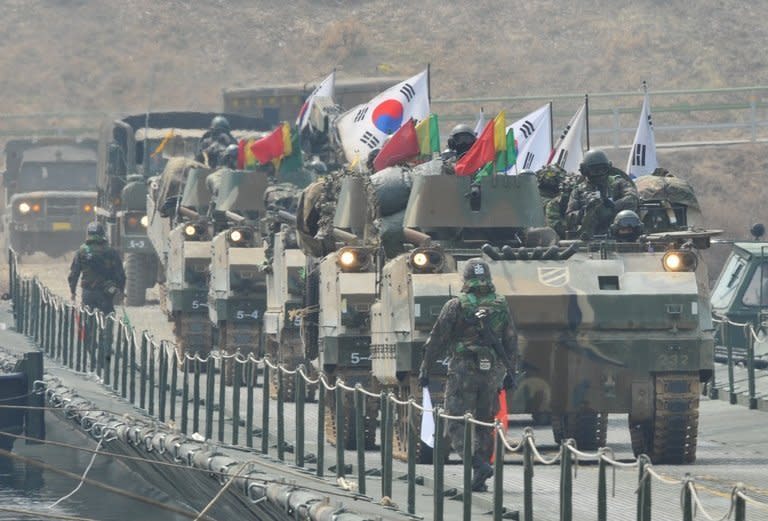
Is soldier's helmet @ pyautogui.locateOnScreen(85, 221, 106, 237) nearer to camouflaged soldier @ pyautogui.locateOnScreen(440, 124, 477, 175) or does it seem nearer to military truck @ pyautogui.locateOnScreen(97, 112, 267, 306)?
military truck @ pyautogui.locateOnScreen(97, 112, 267, 306)

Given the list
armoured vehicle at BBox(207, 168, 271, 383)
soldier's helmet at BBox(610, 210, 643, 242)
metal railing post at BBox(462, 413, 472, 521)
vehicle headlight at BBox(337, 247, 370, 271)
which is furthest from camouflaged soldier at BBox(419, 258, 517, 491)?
armoured vehicle at BBox(207, 168, 271, 383)

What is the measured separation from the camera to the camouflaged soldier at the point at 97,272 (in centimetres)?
3200

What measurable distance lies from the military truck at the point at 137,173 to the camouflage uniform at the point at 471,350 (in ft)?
72.4

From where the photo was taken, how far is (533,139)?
107 ft

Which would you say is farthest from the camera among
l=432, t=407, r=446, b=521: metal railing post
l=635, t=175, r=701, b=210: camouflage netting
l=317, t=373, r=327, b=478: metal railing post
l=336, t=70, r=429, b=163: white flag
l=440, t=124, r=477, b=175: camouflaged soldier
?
l=336, t=70, r=429, b=163: white flag

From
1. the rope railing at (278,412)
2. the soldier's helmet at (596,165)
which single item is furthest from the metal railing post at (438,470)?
the soldier's helmet at (596,165)

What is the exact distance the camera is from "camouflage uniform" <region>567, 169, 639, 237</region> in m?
22.0

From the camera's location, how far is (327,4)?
272 feet

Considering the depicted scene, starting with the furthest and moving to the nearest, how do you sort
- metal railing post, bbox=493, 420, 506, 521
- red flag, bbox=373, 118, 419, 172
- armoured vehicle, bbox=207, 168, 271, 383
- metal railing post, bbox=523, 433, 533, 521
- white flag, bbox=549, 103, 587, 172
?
white flag, bbox=549, 103, 587, 172 < armoured vehicle, bbox=207, 168, 271, 383 < red flag, bbox=373, 118, 419, 172 < metal railing post, bbox=493, 420, 506, 521 < metal railing post, bbox=523, 433, 533, 521

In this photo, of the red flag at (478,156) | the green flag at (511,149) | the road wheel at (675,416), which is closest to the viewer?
the road wheel at (675,416)

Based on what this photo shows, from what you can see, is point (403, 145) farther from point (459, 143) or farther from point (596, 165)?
point (596, 165)

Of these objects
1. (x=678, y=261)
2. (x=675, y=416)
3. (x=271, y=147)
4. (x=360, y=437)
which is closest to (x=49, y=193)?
(x=271, y=147)

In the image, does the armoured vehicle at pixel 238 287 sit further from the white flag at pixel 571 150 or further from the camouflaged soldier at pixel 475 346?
the camouflaged soldier at pixel 475 346

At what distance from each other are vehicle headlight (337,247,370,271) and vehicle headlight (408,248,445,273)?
2320mm
